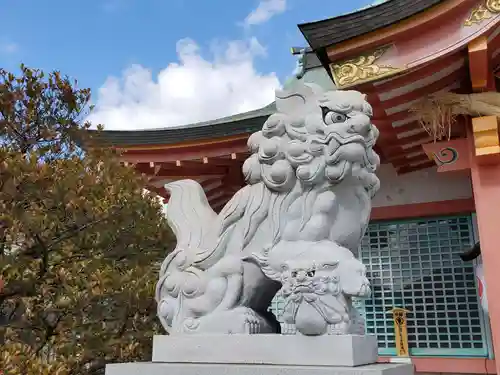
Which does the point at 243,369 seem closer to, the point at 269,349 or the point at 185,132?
the point at 269,349

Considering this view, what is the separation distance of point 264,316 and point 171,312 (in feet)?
1.46

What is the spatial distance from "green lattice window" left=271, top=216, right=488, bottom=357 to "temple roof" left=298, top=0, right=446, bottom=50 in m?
2.42

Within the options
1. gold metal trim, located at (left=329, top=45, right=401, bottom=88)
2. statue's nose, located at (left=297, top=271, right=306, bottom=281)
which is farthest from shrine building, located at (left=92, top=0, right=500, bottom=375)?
statue's nose, located at (left=297, top=271, right=306, bottom=281)

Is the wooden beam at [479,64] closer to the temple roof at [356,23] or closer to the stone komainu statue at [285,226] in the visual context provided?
the temple roof at [356,23]

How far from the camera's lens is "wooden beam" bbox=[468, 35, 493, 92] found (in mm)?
3662

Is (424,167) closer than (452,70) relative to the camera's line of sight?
No

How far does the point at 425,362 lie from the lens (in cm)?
489

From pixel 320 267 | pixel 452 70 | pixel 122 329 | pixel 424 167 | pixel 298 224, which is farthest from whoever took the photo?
pixel 424 167

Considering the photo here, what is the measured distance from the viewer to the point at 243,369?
6.25 feet

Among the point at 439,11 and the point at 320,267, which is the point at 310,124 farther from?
the point at 439,11

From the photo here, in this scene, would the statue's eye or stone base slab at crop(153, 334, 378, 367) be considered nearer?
stone base slab at crop(153, 334, 378, 367)

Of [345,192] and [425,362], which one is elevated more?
[345,192]

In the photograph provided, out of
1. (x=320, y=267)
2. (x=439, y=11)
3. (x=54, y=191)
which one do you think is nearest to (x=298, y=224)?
(x=320, y=267)

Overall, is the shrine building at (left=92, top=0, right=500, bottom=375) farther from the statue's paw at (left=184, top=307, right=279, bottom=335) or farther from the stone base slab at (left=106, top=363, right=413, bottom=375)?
the stone base slab at (left=106, top=363, right=413, bottom=375)
